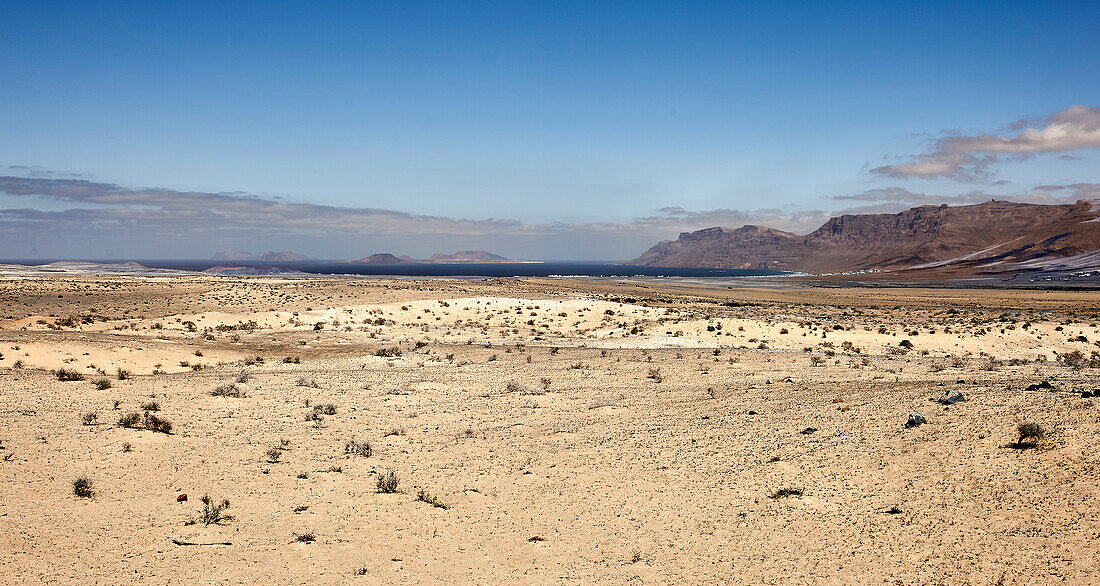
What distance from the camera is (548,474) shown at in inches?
384

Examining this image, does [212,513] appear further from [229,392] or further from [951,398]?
[951,398]

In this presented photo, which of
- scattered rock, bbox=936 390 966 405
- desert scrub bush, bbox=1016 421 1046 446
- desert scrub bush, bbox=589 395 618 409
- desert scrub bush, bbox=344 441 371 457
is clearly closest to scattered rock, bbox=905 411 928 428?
scattered rock, bbox=936 390 966 405

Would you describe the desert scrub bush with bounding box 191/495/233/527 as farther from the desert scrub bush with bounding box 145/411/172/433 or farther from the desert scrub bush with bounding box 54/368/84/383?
the desert scrub bush with bounding box 54/368/84/383

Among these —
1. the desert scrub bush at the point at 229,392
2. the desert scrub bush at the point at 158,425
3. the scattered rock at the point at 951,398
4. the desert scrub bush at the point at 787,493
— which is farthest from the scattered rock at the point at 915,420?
the desert scrub bush at the point at 229,392

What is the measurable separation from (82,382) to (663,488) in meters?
15.1

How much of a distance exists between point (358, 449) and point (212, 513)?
3162 millimetres

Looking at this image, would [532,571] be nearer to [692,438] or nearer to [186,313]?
[692,438]

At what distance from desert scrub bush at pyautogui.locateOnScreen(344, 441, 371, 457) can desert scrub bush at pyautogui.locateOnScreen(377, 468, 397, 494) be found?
4.30 feet

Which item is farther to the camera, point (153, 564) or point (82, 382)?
point (82, 382)

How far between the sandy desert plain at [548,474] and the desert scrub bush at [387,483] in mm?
30

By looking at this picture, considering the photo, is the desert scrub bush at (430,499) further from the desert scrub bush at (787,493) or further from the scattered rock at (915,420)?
the scattered rock at (915,420)

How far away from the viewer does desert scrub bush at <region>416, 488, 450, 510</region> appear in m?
8.44

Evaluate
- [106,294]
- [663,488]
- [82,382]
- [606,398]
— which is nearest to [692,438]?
[663,488]

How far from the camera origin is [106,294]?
182 ft
